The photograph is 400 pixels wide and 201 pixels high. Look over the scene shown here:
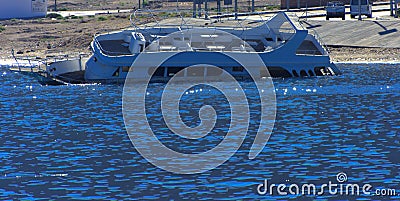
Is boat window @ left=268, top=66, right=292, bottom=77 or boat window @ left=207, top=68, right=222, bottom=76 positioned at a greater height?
→ boat window @ left=207, top=68, right=222, bottom=76

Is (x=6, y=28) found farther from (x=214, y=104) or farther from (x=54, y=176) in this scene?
(x=54, y=176)

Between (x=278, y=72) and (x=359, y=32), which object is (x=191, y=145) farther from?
(x=359, y=32)

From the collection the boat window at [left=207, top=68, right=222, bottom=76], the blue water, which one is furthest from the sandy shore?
the blue water

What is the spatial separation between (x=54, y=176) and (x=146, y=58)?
24514 mm

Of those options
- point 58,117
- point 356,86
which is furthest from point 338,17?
point 58,117

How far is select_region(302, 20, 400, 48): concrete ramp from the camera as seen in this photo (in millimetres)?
70375

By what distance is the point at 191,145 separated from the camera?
33156 millimetres

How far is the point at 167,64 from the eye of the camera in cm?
5278

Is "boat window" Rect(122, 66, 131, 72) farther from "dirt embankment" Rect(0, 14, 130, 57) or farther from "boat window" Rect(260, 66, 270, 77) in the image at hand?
"dirt embankment" Rect(0, 14, 130, 57)

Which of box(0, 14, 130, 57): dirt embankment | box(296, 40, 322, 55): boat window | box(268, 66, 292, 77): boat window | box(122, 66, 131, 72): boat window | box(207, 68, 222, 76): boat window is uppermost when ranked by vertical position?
box(296, 40, 322, 55): boat window

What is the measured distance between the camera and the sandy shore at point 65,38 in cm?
6788

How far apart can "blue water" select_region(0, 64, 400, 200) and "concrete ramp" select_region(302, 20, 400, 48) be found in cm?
1948

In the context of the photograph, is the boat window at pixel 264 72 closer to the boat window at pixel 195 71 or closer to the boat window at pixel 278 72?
the boat window at pixel 278 72

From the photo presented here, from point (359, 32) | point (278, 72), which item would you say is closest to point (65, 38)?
point (359, 32)
